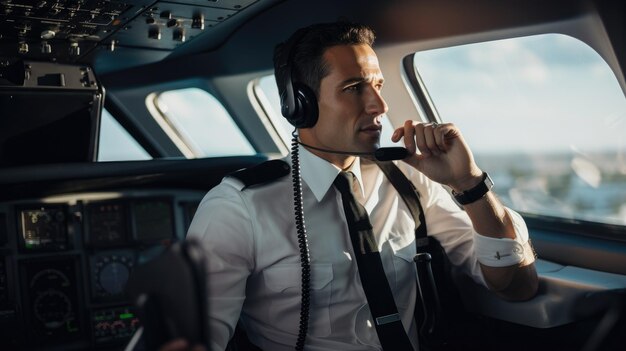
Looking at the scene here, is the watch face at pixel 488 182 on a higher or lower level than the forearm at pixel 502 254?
higher

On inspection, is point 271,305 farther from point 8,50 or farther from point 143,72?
point 143,72

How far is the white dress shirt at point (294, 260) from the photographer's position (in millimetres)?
1681

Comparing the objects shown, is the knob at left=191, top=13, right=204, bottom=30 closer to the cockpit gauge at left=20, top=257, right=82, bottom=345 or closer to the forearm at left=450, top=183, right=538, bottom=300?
the cockpit gauge at left=20, top=257, right=82, bottom=345

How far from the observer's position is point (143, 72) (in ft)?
15.0

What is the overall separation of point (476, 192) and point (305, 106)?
0.50 metres

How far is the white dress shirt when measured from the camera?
66.2 inches

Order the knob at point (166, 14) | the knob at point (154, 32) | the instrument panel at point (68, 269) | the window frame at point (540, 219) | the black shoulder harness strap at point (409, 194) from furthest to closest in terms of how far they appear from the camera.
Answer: the knob at point (154, 32)
the knob at point (166, 14)
the instrument panel at point (68, 269)
the window frame at point (540, 219)
the black shoulder harness strap at point (409, 194)

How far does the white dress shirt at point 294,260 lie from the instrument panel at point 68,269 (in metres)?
0.93

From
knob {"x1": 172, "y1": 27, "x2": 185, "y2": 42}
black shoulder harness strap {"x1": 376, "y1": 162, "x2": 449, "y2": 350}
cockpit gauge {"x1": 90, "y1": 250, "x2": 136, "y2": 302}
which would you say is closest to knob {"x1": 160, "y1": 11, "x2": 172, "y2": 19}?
knob {"x1": 172, "y1": 27, "x2": 185, "y2": 42}

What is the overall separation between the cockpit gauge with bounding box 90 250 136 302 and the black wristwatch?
61.1 inches

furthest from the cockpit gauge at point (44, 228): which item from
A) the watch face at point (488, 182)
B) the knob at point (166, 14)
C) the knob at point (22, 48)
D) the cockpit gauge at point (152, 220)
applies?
the watch face at point (488, 182)

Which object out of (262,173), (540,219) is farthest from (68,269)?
(540,219)

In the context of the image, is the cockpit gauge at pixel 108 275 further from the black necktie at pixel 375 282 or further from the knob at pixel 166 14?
the black necktie at pixel 375 282

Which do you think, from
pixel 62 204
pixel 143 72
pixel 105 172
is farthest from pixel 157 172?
pixel 143 72
